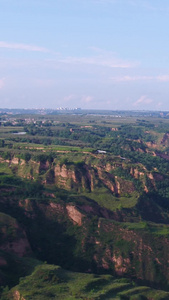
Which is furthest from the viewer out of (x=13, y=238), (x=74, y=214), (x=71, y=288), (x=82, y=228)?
(x=74, y=214)

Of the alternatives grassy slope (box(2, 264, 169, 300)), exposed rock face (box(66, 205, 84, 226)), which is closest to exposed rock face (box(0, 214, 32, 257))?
grassy slope (box(2, 264, 169, 300))

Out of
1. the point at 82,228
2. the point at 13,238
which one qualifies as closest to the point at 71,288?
the point at 13,238

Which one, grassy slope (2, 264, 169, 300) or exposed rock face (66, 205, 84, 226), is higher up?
exposed rock face (66, 205, 84, 226)

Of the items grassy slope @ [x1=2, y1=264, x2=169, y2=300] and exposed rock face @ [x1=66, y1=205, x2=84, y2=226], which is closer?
grassy slope @ [x1=2, y1=264, x2=169, y2=300]

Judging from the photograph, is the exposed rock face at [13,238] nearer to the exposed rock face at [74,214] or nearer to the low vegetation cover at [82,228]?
the low vegetation cover at [82,228]

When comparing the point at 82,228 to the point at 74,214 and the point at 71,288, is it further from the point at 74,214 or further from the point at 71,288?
the point at 71,288

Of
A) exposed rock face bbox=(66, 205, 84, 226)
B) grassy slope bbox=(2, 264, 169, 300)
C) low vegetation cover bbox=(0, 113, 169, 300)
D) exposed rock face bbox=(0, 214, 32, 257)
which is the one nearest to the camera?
grassy slope bbox=(2, 264, 169, 300)

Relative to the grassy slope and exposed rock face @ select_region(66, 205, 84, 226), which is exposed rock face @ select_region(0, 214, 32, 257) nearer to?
the grassy slope

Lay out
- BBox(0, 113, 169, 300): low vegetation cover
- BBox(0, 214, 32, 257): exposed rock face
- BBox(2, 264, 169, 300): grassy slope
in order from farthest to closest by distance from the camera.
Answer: BBox(0, 214, 32, 257): exposed rock face
BBox(0, 113, 169, 300): low vegetation cover
BBox(2, 264, 169, 300): grassy slope

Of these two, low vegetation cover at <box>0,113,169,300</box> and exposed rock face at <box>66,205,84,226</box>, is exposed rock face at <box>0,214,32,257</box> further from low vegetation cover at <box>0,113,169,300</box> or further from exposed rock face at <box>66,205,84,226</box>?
exposed rock face at <box>66,205,84,226</box>

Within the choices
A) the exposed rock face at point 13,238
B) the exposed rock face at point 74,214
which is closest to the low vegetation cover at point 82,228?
the exposed rock face at point 74,214
